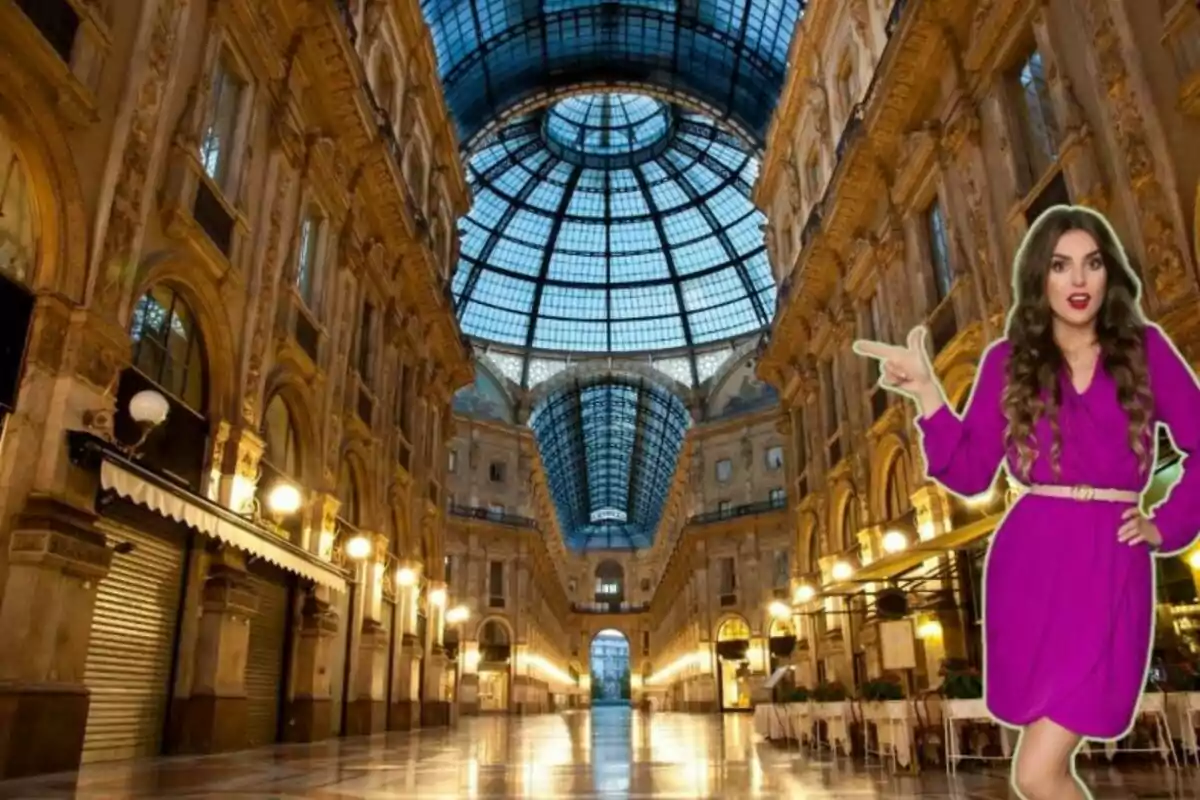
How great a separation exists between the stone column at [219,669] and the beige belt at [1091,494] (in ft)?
40.7

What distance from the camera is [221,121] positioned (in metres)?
14.7

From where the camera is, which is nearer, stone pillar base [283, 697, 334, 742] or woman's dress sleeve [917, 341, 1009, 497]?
woman's dress sleeve [917, 341, 1009, 497]

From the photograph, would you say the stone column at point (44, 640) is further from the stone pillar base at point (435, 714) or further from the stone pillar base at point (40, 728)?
the stone pillar base at point (435, 714)

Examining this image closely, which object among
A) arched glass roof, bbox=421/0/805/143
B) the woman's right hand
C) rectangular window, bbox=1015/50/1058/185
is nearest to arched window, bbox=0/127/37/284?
the woman's right hand

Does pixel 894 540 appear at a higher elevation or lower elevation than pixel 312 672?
higher

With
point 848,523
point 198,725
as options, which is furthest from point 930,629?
point 198,725

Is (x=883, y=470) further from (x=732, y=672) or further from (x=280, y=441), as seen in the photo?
(x=732, y=672)

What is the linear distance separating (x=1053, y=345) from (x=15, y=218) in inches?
393

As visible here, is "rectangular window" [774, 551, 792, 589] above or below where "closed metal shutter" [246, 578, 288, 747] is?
above

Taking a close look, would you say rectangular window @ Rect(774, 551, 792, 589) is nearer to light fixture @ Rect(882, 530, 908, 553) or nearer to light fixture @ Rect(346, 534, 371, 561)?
light fixture @ Rect(882, 530, 908, 553)

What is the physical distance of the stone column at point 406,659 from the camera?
22.9m

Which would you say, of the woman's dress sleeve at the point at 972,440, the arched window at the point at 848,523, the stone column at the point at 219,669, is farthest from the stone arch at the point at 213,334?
the arched window at the point at 848,523

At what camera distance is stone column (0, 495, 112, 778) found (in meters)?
8.16

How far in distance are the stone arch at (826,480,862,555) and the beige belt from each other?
71.9ft
